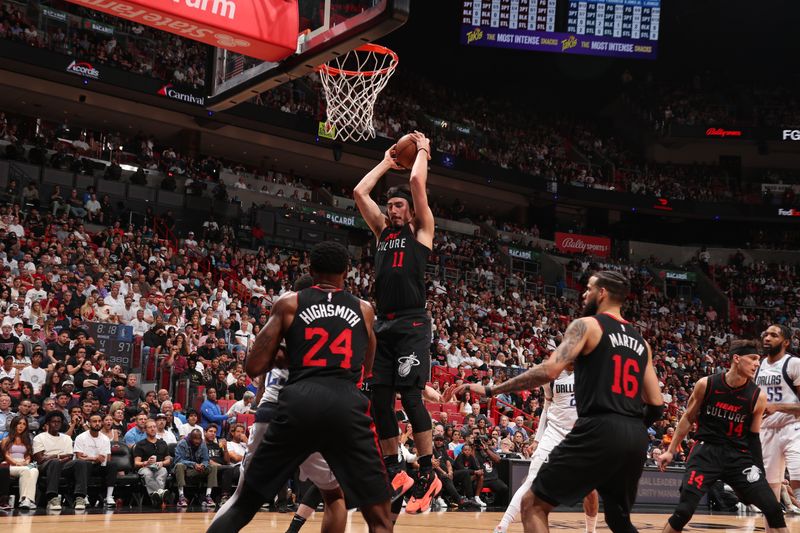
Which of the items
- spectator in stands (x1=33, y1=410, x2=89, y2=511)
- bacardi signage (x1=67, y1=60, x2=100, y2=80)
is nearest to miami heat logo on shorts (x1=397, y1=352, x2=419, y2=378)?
spectator in stands (x1=33, y1=410, x2=89, y2=511)

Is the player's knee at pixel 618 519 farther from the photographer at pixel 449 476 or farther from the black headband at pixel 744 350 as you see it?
the photographer at pixel 449 476

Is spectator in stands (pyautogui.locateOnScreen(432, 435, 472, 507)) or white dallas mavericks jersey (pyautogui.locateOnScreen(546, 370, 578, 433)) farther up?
white dallas mavericks jersey (pyautogui.locateOnScreen(546, 370, 578, 433))

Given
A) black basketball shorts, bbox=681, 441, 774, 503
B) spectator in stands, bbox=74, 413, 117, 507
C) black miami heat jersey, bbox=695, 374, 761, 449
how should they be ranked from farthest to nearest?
spectator in stands, bbox=74, 413, 117, 507, black miami heat jersey, bbox=695, 374, 761, 449, black basketball shorts, bbox=681, 441, 774, 503

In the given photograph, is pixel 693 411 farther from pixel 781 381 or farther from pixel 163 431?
pixel 163 431

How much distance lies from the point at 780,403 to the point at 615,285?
380 cm

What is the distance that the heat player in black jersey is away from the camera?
467 cm

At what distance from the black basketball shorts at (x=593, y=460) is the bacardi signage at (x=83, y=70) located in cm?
2289

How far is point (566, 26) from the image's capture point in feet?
104

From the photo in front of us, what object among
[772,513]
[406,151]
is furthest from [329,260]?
[772,513]

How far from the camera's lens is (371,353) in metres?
5.18

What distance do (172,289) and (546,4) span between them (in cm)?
1943

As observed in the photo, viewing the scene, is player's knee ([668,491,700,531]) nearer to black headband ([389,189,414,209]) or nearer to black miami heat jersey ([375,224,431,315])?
black miami heat jersey ([375,224,431,315])

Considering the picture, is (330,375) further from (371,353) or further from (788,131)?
(788,131)

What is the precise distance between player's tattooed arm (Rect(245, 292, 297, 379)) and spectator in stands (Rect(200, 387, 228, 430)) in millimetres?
9072
